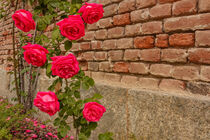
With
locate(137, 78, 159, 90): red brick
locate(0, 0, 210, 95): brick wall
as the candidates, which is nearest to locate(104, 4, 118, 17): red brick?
locate(0, 0, 210, 95): brick wall

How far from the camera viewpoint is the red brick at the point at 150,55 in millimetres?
1572

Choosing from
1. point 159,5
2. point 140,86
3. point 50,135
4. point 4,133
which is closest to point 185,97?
point 140,86

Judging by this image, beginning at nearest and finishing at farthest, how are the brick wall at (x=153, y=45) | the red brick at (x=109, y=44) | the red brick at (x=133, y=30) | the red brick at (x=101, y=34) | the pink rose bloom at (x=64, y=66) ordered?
1. the pink rose bloom at (x=64, y=66)
2. the brick wall at (x=153, y=45)
3. the red brick at (x=133, y=30)
4. the red brick at (x=109, y=44)
5. the red brick at (x=101, y=34)

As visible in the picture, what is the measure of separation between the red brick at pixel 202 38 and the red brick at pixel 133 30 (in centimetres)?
52

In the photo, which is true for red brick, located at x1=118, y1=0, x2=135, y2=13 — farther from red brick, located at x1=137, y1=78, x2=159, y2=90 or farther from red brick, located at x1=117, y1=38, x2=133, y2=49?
red brick, located at x1=137, y1=78, x2=159, y2=90

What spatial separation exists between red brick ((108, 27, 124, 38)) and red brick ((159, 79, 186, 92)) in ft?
2.10

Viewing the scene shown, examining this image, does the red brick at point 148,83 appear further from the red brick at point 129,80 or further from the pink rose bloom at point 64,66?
the pink rose bloom at point 64,66

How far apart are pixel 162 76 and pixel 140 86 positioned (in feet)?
0.77

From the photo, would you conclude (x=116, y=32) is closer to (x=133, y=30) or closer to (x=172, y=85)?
(x=133, y=30)

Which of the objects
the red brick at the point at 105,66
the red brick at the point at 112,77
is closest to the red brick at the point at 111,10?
the red brick at the point at 105,66

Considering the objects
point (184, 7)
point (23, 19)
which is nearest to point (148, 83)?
point (184, 7)

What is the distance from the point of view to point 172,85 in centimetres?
148

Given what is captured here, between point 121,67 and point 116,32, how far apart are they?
366 millimetres

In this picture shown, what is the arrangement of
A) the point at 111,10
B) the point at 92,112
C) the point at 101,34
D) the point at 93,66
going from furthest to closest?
the point at 93,66
the point at 101,34
the point at 111,10
the point at 92,112
